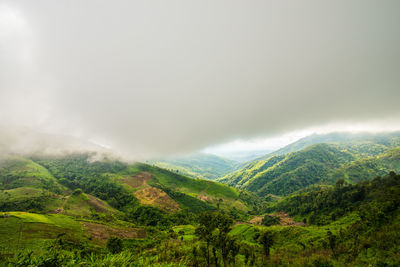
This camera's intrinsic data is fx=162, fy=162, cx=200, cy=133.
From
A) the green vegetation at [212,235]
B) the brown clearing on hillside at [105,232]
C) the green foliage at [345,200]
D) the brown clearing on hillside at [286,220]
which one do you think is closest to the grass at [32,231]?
the green vegetation at [212,235]

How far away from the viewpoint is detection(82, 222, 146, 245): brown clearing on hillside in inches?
4371

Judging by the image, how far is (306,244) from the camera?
79.2m

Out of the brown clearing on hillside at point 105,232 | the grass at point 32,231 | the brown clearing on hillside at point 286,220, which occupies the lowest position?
the brown clearing on hillside at point 286,220

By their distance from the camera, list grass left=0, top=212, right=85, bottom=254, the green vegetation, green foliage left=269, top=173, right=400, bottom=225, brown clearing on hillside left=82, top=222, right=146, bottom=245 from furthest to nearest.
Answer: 1. green foliage left=269, top=173, right=400, bottom=225
2. brown clearing on hillside left=82, top=222, right=146, bottom=245
3. grass left=0, top=212, right=85, bottom=254
4. the green vegetation

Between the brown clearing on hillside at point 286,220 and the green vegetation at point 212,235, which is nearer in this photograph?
the green vegetation at point 212,235

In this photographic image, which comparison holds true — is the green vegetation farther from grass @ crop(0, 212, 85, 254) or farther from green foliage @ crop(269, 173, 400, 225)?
green foliage @ crop(269, 173, 400, 225)

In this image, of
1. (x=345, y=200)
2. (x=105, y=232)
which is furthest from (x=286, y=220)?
(x=105, y=232)

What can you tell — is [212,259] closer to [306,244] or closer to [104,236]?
[306,244]

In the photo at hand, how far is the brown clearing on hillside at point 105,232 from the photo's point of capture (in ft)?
364

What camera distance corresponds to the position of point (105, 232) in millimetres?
120625

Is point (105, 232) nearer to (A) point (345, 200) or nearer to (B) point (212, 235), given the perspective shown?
(B) point (212, 235)

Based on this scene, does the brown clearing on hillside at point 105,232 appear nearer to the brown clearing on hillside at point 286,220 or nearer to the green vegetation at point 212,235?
the green vegetation at point 212,235

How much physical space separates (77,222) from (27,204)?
3297 inches

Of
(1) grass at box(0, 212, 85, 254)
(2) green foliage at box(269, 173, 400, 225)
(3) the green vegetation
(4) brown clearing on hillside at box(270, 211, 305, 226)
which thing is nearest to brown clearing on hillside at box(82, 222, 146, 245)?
(3) the green vegetation
